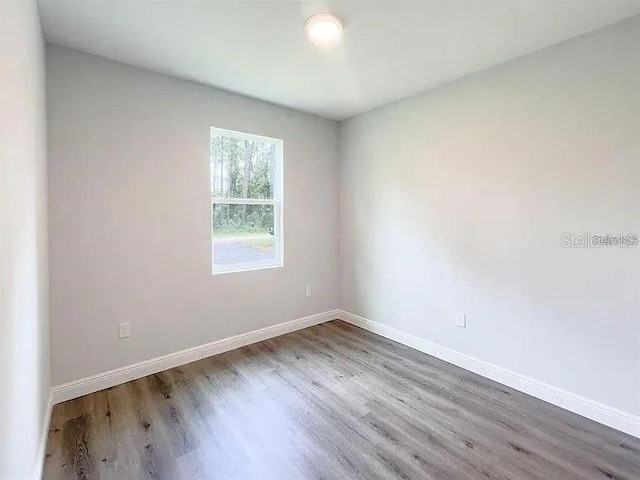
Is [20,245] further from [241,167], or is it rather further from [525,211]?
[525,211]

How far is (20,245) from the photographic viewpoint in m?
1.23

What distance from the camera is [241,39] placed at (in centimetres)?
216

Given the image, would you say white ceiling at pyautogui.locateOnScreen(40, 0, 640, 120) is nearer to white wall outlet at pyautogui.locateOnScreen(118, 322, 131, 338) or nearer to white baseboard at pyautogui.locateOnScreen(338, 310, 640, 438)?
white wall outlet at pyautogui.locateOnScreen(118, 322, 131, 338)

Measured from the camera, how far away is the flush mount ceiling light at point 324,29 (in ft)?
6.33

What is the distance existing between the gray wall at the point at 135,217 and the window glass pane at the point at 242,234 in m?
0.17

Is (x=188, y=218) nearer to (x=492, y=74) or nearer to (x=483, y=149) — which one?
(x=483, y=149)

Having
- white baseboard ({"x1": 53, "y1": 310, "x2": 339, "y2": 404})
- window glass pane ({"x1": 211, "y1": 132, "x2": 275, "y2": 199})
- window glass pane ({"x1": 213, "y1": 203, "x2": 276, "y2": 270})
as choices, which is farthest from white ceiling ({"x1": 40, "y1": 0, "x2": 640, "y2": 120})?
white baseboard ({"x1": 53, "y1": 310, "x2": 339, "y2": 404})

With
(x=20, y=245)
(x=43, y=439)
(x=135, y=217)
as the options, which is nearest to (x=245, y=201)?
(x=135, y=217)

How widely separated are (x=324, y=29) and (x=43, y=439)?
287cm

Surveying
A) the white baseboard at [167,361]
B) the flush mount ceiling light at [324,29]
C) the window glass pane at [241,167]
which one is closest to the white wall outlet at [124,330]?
the white baseboard at [167,361]

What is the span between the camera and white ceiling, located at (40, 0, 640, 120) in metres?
1.84

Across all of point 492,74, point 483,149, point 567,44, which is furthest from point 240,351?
point 567,44

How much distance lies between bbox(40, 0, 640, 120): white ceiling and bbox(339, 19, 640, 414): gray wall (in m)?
0.28

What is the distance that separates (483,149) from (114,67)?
116 inches
